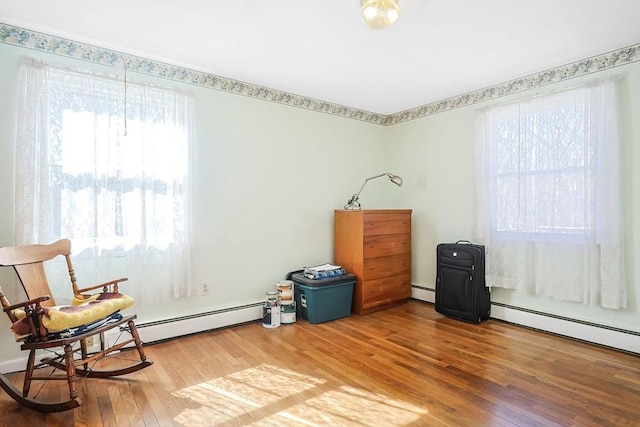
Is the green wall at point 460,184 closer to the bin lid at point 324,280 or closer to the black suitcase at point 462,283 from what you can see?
the black suitcase at point 462,283

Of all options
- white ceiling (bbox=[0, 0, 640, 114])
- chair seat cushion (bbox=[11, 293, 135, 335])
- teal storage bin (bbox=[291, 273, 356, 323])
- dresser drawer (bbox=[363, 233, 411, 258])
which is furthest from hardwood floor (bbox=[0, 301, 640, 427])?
white ceiling (bbox=[0, 0, 640, 114])

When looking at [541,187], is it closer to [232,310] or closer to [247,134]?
[247,134]

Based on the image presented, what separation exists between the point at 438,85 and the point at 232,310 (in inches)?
121

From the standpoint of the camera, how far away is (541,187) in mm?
3037

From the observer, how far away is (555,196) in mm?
2943

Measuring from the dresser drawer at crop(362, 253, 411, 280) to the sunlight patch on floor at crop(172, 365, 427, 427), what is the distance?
5.17 ft

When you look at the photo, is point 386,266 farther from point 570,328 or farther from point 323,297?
point 570,328

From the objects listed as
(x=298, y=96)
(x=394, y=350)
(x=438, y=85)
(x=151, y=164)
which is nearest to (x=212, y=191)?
(x=151, y=164)

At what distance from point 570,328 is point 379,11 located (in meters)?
3.02

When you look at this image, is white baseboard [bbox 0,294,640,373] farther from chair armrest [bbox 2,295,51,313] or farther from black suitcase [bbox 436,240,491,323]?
chair armrest [bbox 2,295,51,313]

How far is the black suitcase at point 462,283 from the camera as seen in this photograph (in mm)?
3290

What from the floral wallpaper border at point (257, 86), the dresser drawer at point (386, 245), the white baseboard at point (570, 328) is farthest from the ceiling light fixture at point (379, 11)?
the white baseboard at point (570, 328)

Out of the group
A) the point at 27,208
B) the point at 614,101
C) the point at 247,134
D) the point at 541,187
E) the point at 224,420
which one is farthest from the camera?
the point at 247,134

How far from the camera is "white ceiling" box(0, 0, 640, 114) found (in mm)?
2084
